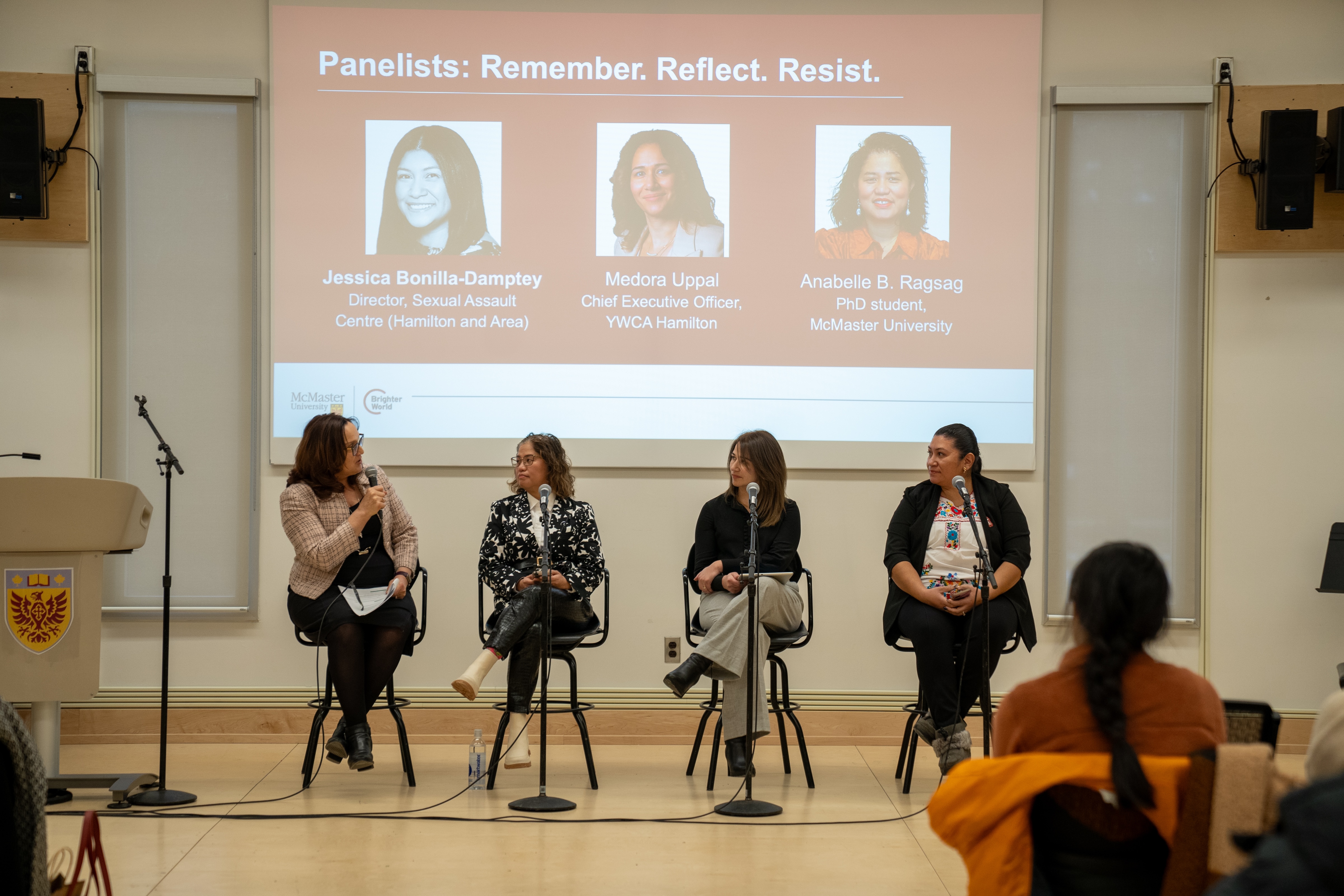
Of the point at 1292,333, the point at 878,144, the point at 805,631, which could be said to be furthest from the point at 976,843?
the point at 1292,333

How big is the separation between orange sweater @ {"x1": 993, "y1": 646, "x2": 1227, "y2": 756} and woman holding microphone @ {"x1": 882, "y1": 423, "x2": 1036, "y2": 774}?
194cm

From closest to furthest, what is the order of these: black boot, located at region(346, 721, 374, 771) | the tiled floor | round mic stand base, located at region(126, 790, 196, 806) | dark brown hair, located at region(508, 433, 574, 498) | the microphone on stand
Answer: the tiled floor
the microphone on stand
round mic stand base, located at region(126, 790, 196, 806)
black boot, located at region(346, 721, 374, 771)
dark brown hair, located at region(508, 433, 574, 498)

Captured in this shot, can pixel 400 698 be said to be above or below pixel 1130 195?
below

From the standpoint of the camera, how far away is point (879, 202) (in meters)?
4.45

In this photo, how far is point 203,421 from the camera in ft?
14.5

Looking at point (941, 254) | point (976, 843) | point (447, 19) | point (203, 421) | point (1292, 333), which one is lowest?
point (976, 843)

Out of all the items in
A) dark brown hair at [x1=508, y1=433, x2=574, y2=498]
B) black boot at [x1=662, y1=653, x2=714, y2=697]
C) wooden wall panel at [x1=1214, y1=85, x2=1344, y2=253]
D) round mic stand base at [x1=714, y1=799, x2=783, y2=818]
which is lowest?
round mic stand base at [x1=714, y1=799, x2=783, y2=818]

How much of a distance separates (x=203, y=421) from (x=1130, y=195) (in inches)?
158

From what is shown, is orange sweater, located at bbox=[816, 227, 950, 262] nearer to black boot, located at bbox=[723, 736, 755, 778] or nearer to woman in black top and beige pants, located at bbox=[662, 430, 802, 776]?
woman in black top and beige pants, located at bbox=[662, 430, 802, 776]

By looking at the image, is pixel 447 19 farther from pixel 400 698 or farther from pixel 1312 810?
pixel 1312 810

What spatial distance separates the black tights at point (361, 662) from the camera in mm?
3637

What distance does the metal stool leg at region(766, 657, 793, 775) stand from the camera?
380cm

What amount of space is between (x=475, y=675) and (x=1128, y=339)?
3000 mm

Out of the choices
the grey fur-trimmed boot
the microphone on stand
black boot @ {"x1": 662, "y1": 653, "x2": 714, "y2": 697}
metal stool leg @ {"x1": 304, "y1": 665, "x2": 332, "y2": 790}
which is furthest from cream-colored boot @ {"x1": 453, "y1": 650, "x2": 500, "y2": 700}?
the microphone on stand
